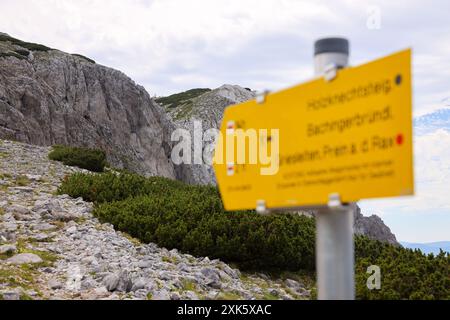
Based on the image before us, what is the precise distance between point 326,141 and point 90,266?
6890 mm

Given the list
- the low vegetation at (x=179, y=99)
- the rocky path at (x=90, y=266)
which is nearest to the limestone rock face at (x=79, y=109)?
the rocky path at (x=90, y=266)

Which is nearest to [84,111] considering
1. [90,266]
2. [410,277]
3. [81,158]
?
[81,158]

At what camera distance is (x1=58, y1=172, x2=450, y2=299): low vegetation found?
10.0 metres

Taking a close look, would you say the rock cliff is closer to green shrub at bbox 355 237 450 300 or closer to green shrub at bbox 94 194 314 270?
green shrub at bbox 94 194 314 270

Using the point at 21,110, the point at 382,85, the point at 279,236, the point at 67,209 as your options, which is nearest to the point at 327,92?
the point at 382,85

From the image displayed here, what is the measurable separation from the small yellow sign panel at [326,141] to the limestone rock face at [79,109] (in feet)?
108

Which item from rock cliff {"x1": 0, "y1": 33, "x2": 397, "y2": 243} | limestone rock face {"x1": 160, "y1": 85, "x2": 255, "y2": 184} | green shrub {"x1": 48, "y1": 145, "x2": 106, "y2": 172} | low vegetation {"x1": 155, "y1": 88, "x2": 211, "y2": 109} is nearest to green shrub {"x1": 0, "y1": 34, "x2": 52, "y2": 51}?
rock cliff {"x1": 0, "y1": 33, "x2": 397, "y2": 243}

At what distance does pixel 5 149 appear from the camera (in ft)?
75.4

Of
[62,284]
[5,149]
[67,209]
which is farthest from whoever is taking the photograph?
[5,149]

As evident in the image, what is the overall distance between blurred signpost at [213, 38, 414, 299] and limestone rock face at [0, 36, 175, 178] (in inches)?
1307

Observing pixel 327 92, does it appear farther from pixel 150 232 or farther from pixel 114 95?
pixel 114 95

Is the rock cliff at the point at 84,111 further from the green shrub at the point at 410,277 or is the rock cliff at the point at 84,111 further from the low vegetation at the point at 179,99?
the green shrub at the point at 410,277

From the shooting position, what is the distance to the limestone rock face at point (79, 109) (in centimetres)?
3906
